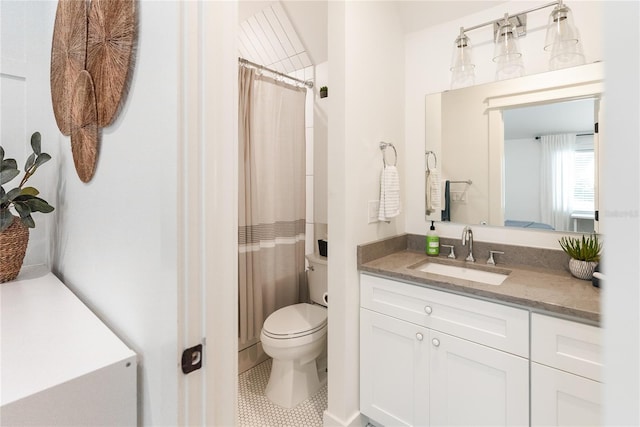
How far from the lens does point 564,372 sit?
1.11 m

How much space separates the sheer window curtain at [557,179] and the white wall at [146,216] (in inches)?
67.7

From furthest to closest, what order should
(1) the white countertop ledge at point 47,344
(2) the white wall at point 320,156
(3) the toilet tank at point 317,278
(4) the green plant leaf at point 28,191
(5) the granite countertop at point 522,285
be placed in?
(2) the white wall at point 320,156 → (3) the toilet tank at point 317,278 → (4) the green plant leaf at point 28,191 → (5) the granite countertop at point 522,285 → (1) the white countertop ledge at point 47,344

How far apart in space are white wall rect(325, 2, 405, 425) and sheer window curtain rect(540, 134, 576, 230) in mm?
834

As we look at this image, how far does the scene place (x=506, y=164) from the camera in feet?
5.69

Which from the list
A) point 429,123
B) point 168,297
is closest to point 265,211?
point 429,123

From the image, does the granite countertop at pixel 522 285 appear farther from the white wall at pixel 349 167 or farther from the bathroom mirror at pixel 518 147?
the bathroom mirror at pixel 518 147

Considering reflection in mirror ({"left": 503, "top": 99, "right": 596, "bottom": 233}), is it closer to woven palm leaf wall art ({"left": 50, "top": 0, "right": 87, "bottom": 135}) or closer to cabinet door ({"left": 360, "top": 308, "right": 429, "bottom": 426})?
cabinet door ({"left": 360, "top": 308, "right": 429, "bottom": 426})

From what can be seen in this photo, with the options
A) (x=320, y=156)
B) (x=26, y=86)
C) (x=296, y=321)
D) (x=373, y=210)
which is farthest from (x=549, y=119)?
(x=26, y=86)

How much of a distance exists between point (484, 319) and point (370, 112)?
1122mm

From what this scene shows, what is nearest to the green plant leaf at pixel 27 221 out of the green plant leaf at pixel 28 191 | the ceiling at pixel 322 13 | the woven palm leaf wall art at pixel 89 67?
the green plant leaf at pixel 28 191

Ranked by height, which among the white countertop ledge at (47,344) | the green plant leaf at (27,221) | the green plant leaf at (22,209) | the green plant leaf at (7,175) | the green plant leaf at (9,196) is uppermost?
the green plant leaf at (7,175)

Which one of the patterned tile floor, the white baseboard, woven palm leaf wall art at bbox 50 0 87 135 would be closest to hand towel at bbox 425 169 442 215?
the white baseboard

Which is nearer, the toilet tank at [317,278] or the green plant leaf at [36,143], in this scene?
the green plant leaf at [36,143]

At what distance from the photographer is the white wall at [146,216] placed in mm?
667
